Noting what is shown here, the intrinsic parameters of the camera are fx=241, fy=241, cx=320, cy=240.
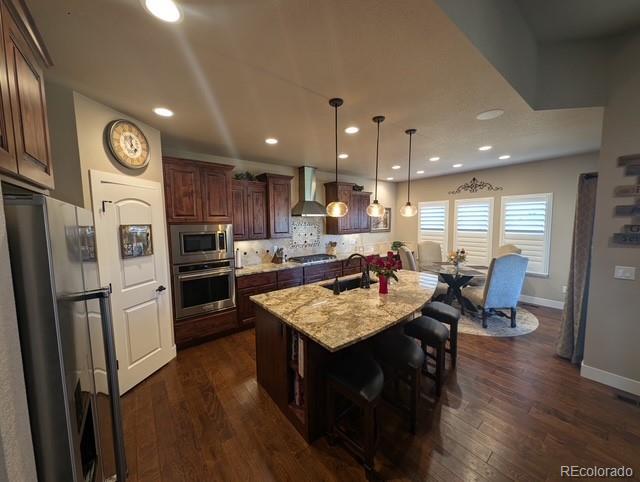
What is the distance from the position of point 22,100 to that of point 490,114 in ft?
10.7

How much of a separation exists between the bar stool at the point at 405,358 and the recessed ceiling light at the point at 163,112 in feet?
9.12

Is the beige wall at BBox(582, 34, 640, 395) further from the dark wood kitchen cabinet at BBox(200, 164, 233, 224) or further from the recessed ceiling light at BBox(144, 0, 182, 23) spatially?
the dark wood kitchen cabinet at BBox(200, 164, 233, 224)

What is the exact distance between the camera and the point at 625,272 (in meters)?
2.19

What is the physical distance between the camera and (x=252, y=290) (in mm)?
3627

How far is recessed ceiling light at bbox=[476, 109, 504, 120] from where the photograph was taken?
7.54 feet

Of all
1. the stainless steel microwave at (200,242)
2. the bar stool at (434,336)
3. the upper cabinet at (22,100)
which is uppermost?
the upper cabinet at (22,100)

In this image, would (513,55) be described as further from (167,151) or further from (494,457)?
(167,151)

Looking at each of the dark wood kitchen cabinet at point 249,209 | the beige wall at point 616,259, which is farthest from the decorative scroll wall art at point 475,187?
the dark wood kitchen cabinet at point 249,209

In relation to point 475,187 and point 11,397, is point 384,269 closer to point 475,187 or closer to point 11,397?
point 11,397

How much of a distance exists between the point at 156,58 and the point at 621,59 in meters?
3.74

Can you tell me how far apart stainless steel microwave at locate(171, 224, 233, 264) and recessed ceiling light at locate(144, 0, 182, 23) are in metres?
2.17

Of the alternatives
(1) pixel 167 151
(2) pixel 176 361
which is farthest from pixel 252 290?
(1) pixel 167 151

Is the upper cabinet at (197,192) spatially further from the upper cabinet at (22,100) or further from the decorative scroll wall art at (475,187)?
the decorative scroll wall art at (475,187)

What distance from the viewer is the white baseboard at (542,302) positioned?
4238 millimetres
